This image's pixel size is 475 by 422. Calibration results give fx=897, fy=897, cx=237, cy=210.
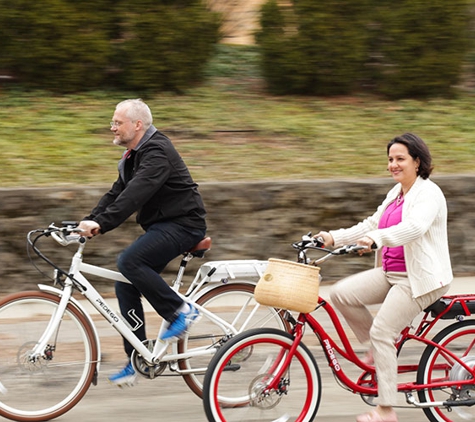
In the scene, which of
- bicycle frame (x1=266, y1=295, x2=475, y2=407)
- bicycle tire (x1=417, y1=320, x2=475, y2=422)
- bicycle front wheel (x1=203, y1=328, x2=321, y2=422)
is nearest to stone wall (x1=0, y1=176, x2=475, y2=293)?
bicycle front wheel (x1=203, y1=328, x2=321, y2=422)

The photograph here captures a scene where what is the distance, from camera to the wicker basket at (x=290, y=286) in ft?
15.4

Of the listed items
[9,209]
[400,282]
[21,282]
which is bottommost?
[21,282]

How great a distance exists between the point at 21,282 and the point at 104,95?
3.20 meters

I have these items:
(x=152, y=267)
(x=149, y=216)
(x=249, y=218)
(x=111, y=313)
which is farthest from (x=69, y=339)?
(x=249, y=218)

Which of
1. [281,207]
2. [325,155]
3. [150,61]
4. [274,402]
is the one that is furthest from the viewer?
[150,61]

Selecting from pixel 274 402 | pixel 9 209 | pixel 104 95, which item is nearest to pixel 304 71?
pixel 104 95

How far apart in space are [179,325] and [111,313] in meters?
0.42

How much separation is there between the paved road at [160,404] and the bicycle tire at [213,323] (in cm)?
21

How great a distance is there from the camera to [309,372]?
16.3 feet

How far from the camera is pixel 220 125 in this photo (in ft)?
33.2

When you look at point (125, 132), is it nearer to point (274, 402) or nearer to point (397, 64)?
point (274, 402)

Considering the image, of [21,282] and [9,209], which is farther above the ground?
[9,209]

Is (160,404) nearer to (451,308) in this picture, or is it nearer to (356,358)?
(356,358)

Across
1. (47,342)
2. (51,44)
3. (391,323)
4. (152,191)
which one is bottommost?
(47,342)
